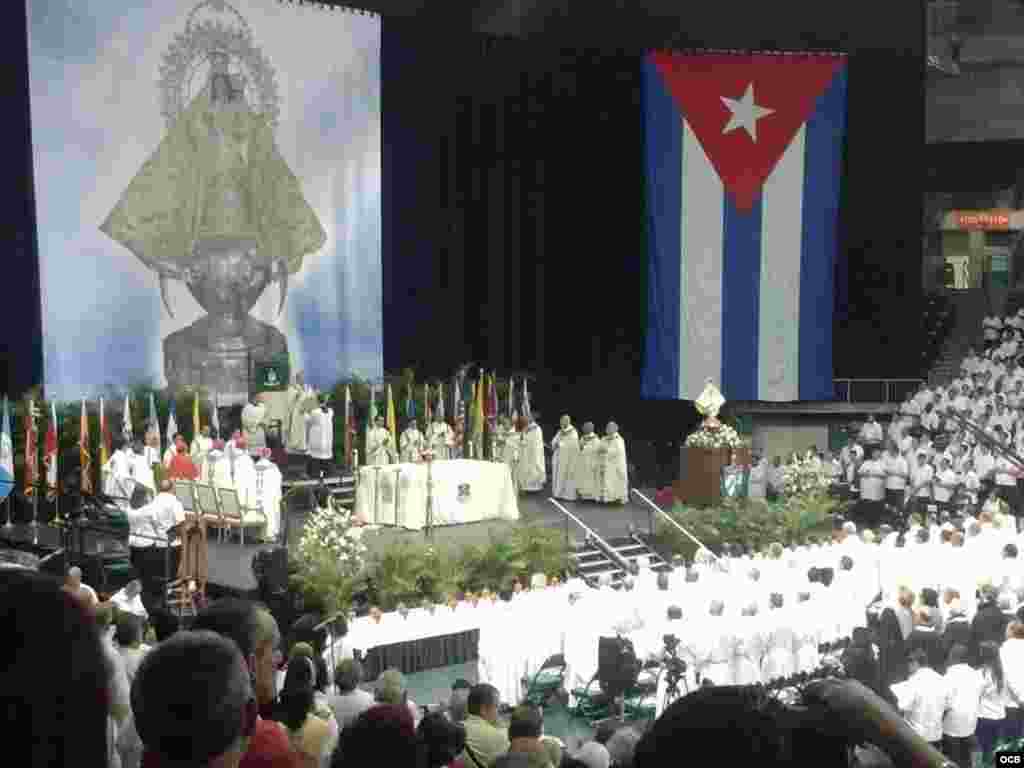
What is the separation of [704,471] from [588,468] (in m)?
1.87

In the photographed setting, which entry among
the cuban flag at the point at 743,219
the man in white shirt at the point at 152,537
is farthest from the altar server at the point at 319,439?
the cuban flag at the point at 743,219

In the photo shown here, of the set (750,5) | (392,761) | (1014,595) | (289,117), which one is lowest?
(1014,595)

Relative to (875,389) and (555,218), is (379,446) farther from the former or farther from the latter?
(875,389)

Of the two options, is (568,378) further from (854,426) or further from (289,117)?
(289,117)

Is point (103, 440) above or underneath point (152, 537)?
above

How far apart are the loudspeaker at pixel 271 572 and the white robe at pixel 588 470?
708 cm

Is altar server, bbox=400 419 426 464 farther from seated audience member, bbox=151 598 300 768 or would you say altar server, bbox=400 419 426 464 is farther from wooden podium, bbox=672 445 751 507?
seated audience member, bbox=151 598 300 768

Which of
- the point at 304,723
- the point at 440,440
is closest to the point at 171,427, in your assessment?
the point at 440,440

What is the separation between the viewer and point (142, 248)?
64.1 ft

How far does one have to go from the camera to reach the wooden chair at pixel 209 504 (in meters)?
14.8

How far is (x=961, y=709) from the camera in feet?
30.5

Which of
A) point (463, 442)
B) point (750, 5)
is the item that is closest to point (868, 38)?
point (750, 5)

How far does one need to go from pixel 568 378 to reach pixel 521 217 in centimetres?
283

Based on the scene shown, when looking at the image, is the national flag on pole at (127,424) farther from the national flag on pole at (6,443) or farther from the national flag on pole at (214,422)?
the national flag on pole at (6,443)
